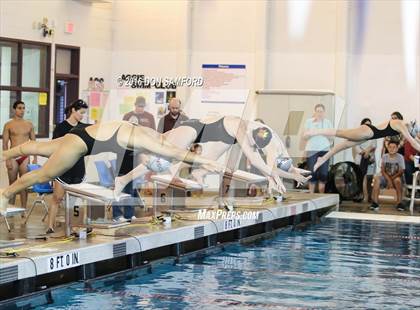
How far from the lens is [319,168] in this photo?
45.9 ft

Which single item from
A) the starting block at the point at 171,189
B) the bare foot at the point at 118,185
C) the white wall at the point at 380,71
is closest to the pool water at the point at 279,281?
the starting block at the point at 171,189

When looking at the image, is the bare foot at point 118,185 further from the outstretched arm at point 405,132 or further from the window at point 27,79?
the window at point 27,79

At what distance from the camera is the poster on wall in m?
16.6

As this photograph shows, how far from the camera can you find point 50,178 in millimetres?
7066

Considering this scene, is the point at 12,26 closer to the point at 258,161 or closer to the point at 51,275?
the point at 258,161

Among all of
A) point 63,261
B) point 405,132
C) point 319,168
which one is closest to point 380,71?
point 319,168

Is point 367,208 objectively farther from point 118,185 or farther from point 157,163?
point 157,163

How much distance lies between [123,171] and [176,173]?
28.2 inches

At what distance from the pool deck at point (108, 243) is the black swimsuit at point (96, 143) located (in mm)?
772

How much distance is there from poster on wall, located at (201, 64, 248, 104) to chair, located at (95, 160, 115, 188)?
750 cm

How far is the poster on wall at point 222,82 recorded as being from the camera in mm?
16641

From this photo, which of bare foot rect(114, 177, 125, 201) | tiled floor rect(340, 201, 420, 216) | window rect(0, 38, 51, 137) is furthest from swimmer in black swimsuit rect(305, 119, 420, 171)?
window rect(0, 38, 51, 137)

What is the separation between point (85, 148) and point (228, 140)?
258 cm

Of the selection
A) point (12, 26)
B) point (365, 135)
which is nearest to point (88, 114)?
point (12, 26)
